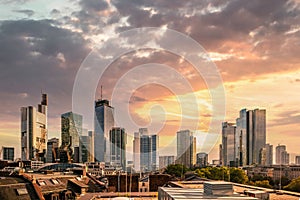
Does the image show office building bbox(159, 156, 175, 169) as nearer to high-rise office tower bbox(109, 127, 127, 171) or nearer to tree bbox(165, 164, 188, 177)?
tree bbox(165, 164, 188, 177)

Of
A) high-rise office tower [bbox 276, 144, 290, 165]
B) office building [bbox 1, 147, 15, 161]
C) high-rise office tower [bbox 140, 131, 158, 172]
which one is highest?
high-rise office tower [bbox 140, 131, 158, 172]

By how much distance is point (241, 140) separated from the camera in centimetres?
16475

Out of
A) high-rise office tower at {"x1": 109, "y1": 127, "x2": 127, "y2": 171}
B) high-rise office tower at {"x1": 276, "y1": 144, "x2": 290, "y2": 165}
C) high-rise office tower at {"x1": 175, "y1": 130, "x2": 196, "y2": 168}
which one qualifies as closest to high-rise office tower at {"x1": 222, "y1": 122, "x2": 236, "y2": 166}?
high-rise office tower at {"x1": 175, "y1": 130, "x2": 196, "y2": 168}

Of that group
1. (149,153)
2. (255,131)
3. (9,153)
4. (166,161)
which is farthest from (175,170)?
(9,153)

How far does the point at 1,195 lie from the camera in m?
36.9

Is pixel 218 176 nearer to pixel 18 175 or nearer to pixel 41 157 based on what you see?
pixel 18 175

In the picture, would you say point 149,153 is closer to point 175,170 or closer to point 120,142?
point 175,170

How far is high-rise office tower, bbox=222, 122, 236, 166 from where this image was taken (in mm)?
146562

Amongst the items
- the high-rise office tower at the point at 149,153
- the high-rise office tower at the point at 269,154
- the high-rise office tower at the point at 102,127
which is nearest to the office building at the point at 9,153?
the high-rise office tower at the point at 102,127

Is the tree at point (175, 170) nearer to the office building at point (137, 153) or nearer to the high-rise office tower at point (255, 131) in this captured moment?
the office building at point (137, 153)

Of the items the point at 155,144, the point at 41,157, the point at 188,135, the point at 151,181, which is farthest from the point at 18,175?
the point at 41,157

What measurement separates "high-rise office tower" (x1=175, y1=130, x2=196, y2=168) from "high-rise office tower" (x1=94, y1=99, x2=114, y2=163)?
67.2 ft

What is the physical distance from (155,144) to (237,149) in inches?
3850

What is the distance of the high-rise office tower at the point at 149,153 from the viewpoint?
6934 centimetres
